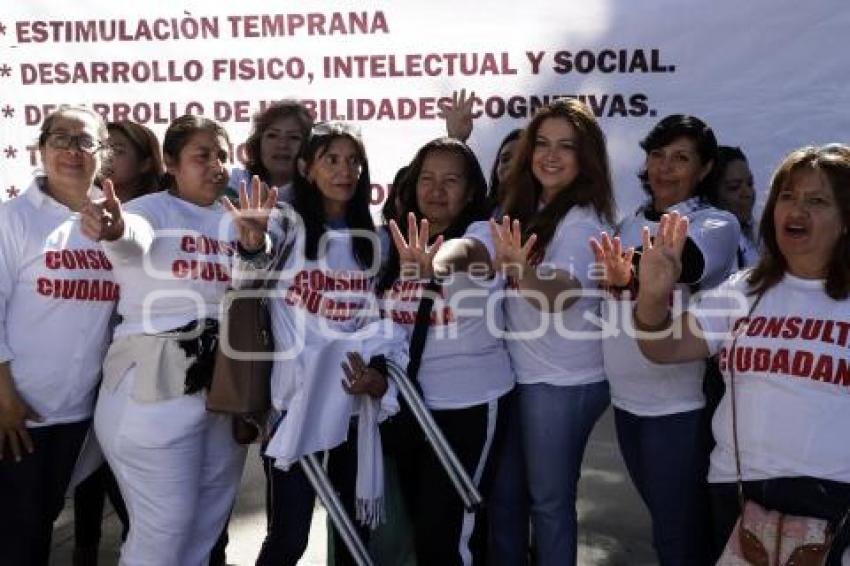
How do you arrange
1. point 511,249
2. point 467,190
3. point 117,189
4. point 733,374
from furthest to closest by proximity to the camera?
point 117,189 → point 467,190 → point 511,249 → point 733,374

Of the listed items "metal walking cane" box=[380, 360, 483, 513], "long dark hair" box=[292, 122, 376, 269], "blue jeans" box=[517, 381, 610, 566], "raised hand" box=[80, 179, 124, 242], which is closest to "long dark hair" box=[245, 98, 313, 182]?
"long dark hair" box=[292, 122, 376, 269]

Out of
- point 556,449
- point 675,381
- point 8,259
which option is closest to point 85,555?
point 8,259

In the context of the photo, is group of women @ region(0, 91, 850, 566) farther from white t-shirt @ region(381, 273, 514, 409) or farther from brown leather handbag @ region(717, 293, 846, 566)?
brown leather handbag @ region(717, 293, 846, 566)

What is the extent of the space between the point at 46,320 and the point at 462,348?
1.32 meters

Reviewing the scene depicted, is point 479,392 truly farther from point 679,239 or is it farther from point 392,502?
point 679,239

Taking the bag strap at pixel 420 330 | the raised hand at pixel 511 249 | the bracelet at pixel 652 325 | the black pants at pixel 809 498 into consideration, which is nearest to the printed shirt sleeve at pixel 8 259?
the bag strap at pixel 420 330

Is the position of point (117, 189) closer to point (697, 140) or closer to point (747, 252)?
point (697, 140)

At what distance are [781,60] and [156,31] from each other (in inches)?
106

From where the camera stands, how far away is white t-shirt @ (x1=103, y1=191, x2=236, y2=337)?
2.81 m

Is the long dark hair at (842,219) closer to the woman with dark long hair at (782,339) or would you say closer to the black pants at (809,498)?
the woman with dark long hair at (782,339)

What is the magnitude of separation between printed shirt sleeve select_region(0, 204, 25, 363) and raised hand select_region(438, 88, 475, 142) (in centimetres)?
167

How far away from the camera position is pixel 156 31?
404 centimetres

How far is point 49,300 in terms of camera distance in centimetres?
284

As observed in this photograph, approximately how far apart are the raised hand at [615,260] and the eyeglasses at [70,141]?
1.64 m
